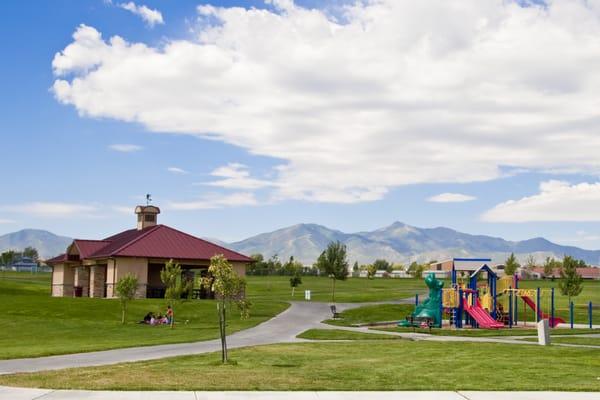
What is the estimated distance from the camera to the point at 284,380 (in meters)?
15.7

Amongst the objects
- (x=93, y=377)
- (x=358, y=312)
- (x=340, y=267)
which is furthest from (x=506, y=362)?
(x=340, y=267)

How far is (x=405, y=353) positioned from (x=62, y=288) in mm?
51182

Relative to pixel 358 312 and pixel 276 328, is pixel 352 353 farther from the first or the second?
pixel 358 312

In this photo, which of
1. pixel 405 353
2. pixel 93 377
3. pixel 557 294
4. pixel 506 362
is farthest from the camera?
pixel 557 294

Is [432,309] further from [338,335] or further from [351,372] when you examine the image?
[351,372]

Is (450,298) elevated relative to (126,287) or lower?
lower

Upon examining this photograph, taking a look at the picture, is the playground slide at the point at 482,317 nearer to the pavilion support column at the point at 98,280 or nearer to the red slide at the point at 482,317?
the red slide at the point at 482,317

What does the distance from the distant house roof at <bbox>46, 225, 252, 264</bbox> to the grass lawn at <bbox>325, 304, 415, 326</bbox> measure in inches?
550

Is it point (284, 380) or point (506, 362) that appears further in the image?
point (506, 362)

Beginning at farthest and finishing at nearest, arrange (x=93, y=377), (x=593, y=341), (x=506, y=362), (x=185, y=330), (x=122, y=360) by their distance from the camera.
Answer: (x=185, y=330), (x=593, y=341), (x=122, y=360), (x=506, y=362), (x=93, y=377)

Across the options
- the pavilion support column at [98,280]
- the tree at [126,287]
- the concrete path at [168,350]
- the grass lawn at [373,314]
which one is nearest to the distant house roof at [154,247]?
the pavilion support column at [98,280]

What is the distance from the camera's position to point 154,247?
194 ft

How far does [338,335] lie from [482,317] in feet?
44.6

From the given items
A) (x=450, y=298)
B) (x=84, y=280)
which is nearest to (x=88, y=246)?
(x=84, y=280)
